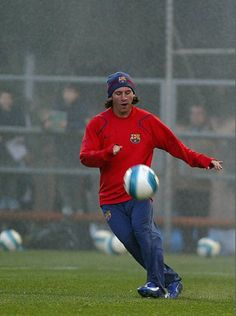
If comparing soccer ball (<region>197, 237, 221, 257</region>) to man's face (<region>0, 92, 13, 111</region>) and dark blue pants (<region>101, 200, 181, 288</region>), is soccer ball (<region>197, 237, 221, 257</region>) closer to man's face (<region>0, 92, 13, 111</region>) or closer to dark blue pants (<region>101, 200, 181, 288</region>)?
man's face (<region>0, 92, 13, 111</region>)

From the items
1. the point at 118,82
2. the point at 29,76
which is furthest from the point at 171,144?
the point at 29,76

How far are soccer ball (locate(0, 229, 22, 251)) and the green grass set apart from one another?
0.18 meters

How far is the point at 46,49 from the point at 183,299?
268 inches

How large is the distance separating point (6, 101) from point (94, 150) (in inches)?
268

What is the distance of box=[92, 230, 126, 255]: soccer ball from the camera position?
1516 centimetres

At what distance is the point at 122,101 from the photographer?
8.95m

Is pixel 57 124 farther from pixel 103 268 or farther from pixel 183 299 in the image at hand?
pixel 183 299

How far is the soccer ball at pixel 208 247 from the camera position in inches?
596

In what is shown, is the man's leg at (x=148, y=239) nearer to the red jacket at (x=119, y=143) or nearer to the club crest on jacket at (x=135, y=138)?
the red jacket at (x=119, y=143)

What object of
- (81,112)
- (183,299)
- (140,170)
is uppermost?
(81,112)

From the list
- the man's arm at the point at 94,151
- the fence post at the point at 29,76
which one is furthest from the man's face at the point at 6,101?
the man's arm at the point at 94,151

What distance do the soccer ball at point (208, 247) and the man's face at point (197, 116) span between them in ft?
4.82

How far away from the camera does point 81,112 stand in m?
15.5

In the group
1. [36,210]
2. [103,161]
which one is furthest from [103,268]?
[103,161]
